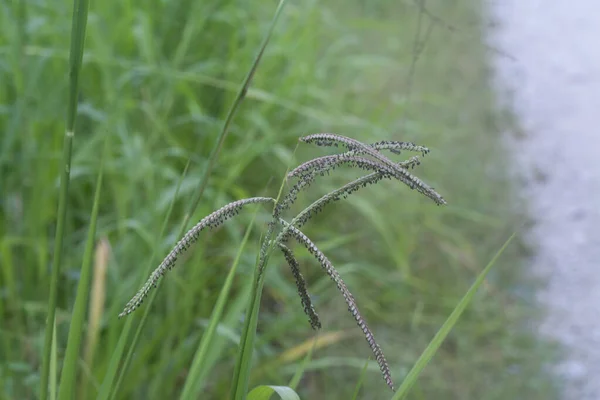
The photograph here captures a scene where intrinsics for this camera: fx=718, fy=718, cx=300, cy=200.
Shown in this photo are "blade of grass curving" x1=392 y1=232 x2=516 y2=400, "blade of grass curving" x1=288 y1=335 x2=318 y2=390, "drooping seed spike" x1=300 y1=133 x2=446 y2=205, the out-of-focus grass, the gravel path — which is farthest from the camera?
the gravel path

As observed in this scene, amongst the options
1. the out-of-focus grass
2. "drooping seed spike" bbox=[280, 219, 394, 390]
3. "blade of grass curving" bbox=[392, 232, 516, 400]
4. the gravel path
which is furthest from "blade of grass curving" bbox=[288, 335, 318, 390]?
the gravel path

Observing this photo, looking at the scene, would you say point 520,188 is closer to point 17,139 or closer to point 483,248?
point 483,248

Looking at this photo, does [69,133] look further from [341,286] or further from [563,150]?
[563,150]

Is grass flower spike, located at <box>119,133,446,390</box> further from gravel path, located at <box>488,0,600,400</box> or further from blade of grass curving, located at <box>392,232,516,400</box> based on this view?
gravel path, located at <box>488,0,600,400</box>

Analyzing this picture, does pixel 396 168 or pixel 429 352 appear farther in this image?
pixel 429 352

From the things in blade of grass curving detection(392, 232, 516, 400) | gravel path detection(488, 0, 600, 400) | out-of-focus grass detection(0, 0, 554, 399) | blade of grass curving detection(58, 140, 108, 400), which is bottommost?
blade of grass curving detection(58, 140, 108, 400)

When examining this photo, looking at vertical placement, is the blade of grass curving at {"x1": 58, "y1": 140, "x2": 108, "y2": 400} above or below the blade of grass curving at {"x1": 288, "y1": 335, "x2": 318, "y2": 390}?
below

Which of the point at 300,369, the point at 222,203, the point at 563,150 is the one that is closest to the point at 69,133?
the point at 300,369
